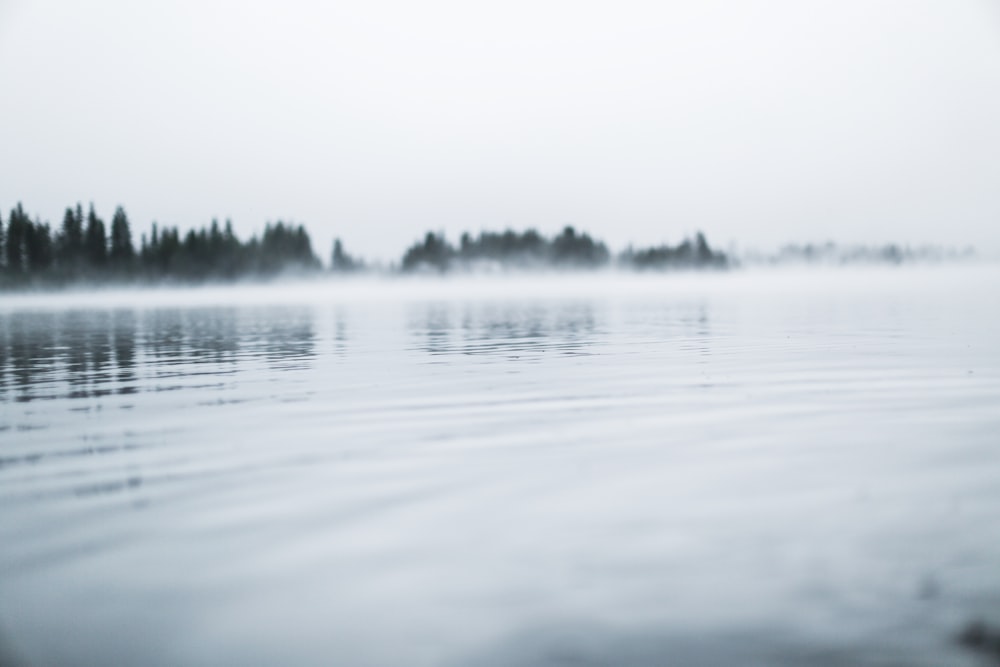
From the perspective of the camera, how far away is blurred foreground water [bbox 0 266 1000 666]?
17.5 ft

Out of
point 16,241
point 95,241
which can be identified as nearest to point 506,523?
point 16,241

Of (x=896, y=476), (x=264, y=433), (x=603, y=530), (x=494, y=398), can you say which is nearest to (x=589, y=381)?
(x=494, y=398)

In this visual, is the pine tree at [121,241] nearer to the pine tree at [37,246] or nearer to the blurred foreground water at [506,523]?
the pine tree at [37,246]

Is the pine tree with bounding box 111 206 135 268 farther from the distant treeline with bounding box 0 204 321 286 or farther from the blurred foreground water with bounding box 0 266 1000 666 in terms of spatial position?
the blurred foreground water with bounding box 0 266 1000 666

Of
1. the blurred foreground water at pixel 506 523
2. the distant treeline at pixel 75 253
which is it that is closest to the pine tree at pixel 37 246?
the distant treeline at pixel 75 253

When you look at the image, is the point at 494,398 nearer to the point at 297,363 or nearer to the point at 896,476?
the point at 896,476

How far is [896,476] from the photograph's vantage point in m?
9.04

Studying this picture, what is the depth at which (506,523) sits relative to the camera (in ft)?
25.2

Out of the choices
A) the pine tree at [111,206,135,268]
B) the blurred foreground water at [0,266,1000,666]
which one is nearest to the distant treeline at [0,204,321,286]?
the pine tree at [111,206,135,268]

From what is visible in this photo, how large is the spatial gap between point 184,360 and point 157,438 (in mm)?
13563

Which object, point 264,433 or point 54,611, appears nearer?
point 54,611

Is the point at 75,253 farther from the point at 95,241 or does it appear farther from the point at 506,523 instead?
the point at 506,523

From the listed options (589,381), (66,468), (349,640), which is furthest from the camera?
(589,381)

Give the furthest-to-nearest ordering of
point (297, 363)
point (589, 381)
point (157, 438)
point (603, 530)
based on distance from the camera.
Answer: point (297, 363)
point (589, 381)
point (157, 438)
point (603, 530)
